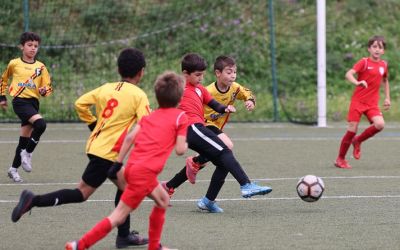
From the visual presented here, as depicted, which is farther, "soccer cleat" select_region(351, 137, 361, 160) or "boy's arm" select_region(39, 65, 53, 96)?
"soccer cleat" select_region(351, 137, 361, 160)

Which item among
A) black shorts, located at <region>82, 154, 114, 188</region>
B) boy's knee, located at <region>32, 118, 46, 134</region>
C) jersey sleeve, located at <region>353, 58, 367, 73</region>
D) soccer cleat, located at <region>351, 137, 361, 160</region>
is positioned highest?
jersey sleeve, located at <region>353, 58, 367, 73</region>

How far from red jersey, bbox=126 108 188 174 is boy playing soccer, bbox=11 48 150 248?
0.37m

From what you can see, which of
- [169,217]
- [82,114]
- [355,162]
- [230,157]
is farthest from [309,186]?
[355,162]

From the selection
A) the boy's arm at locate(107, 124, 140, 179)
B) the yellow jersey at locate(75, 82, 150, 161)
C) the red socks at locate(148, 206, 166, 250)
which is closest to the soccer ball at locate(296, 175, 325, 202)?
the yellow jersey at locate(75, 82, 150, 161)

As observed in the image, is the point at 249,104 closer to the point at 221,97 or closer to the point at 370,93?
the point at 221,97

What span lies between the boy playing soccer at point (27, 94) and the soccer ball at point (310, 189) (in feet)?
11.7

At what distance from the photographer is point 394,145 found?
14438 mm

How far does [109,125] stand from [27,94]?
440 cm

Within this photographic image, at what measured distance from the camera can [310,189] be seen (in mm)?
8648

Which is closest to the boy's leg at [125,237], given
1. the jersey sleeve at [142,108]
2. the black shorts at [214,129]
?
the jersey sleeve at [142,108]

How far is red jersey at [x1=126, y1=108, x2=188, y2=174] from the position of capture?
6.36 meters

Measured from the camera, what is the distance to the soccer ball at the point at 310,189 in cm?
865

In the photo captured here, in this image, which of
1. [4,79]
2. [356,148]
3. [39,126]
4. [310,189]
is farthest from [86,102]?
[356,148]

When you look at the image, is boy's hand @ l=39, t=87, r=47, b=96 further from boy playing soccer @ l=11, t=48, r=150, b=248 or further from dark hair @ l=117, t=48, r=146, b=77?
dark hair @ l=117, t=48, r=146, b=77
